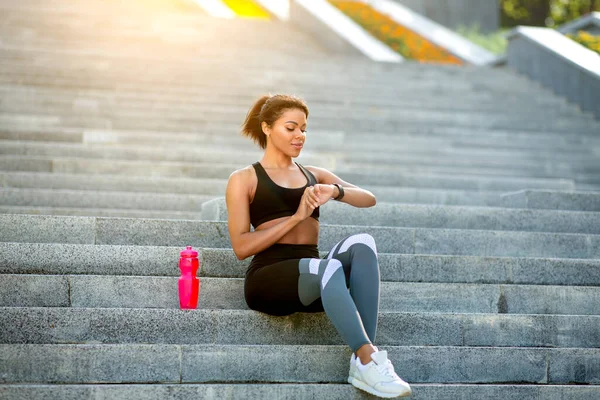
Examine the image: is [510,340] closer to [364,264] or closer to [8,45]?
[364,264]

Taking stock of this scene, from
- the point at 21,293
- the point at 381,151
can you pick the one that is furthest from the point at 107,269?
the point at 381,151

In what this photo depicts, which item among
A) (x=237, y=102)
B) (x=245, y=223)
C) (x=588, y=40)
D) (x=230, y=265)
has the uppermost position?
(x=588, y=40)

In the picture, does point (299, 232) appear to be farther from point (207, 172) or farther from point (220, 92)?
point (220, 92)

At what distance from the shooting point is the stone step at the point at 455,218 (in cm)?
635

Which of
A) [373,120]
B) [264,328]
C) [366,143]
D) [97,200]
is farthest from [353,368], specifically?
[373,120]

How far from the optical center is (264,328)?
15.3 ft

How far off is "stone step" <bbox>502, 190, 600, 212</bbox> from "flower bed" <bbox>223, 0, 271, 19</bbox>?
13.1 m

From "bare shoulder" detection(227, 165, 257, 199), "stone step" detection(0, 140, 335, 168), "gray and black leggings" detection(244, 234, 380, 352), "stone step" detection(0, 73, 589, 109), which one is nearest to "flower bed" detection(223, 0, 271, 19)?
"stone step" detection(0, 73, 589, 109)

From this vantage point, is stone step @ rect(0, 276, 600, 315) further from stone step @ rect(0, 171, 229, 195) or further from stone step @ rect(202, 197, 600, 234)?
stone step @ rect(0, 171, 229, 195)

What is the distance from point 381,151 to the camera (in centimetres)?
924

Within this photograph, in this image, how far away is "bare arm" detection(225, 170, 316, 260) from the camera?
4582 mm

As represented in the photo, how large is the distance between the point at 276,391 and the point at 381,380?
50 centimetres

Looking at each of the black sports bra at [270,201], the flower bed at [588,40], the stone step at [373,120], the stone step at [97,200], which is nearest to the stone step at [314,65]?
the flower bed at [588,40]

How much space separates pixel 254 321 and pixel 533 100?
25.9ft
